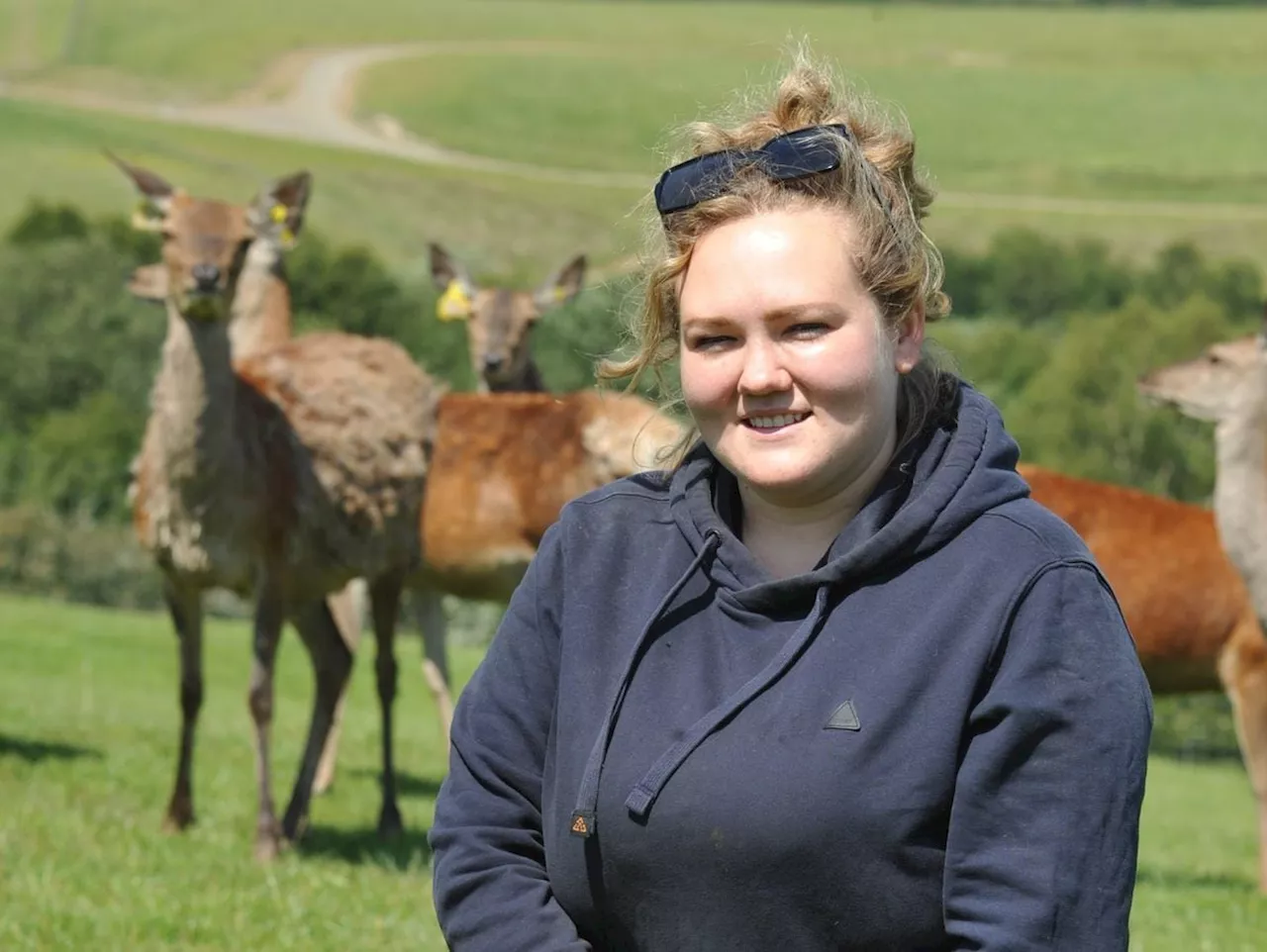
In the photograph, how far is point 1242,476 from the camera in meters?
9.77

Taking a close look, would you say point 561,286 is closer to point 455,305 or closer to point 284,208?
point 455,305

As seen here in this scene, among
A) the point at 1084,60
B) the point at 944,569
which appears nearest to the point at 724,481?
the point at 944,569

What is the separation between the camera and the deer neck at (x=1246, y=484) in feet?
31.4

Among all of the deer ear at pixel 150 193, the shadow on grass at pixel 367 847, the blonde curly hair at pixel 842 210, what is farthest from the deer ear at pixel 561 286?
the blonde curly hair at pixel 842 210

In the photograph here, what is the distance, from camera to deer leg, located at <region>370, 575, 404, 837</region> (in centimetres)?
884

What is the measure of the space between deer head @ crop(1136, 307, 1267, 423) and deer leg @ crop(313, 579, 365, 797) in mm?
4402

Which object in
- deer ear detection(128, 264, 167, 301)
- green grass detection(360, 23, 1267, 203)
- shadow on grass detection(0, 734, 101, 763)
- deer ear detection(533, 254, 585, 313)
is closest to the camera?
deer ear detection(128, 264, 167, 301)

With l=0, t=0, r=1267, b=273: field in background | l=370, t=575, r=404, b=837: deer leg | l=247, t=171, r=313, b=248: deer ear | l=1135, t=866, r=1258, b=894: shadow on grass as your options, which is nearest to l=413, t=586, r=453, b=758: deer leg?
l=370, t=575, r=404, b=837: deer leg

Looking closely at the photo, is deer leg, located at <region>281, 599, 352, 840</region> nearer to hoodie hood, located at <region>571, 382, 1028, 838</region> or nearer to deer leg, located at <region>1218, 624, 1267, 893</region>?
deer leg, located at <region>1218, 624, 1267, 893</region>

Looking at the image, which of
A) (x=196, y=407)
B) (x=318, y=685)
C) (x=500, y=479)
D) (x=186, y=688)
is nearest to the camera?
(x=196, y=407)

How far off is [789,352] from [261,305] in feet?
30.3

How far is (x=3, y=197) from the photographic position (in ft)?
213

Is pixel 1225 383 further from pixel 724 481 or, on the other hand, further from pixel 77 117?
pixel 77 117

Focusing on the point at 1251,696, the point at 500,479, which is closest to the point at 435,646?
the point at 500,479
